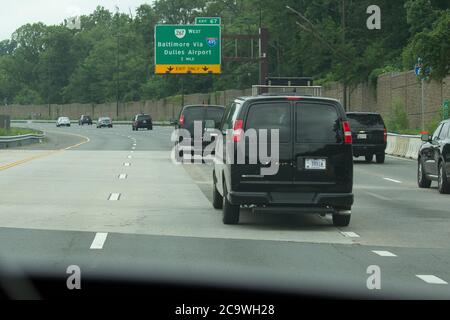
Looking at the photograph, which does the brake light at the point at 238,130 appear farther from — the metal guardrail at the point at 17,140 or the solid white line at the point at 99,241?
the metal guardrail at the point at 17,140

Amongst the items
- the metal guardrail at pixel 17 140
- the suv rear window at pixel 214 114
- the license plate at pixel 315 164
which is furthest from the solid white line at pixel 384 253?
the metal guardrail at pixel 17 140

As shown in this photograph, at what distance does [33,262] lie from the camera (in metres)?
11.1

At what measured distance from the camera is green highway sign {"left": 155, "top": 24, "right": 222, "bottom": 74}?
65625mm

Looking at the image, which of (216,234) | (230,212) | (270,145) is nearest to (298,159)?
(270,145)

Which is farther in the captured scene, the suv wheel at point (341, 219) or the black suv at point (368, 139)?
the black suv at point (368, 139)

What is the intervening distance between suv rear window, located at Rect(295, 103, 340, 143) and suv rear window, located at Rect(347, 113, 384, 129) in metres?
20.9

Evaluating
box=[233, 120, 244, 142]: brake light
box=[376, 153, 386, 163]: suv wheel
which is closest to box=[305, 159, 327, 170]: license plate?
box=[233, 120, 244, 142]: brake light

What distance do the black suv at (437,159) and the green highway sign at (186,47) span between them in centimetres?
4283

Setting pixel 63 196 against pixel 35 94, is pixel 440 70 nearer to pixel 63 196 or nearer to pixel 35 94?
pixel 63 196

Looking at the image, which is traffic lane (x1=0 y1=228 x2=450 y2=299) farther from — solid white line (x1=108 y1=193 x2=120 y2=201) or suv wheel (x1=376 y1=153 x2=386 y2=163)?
suv wheel (x1=376 y1=153 x2=386 y2=163)

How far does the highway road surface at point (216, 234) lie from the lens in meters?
10.9
